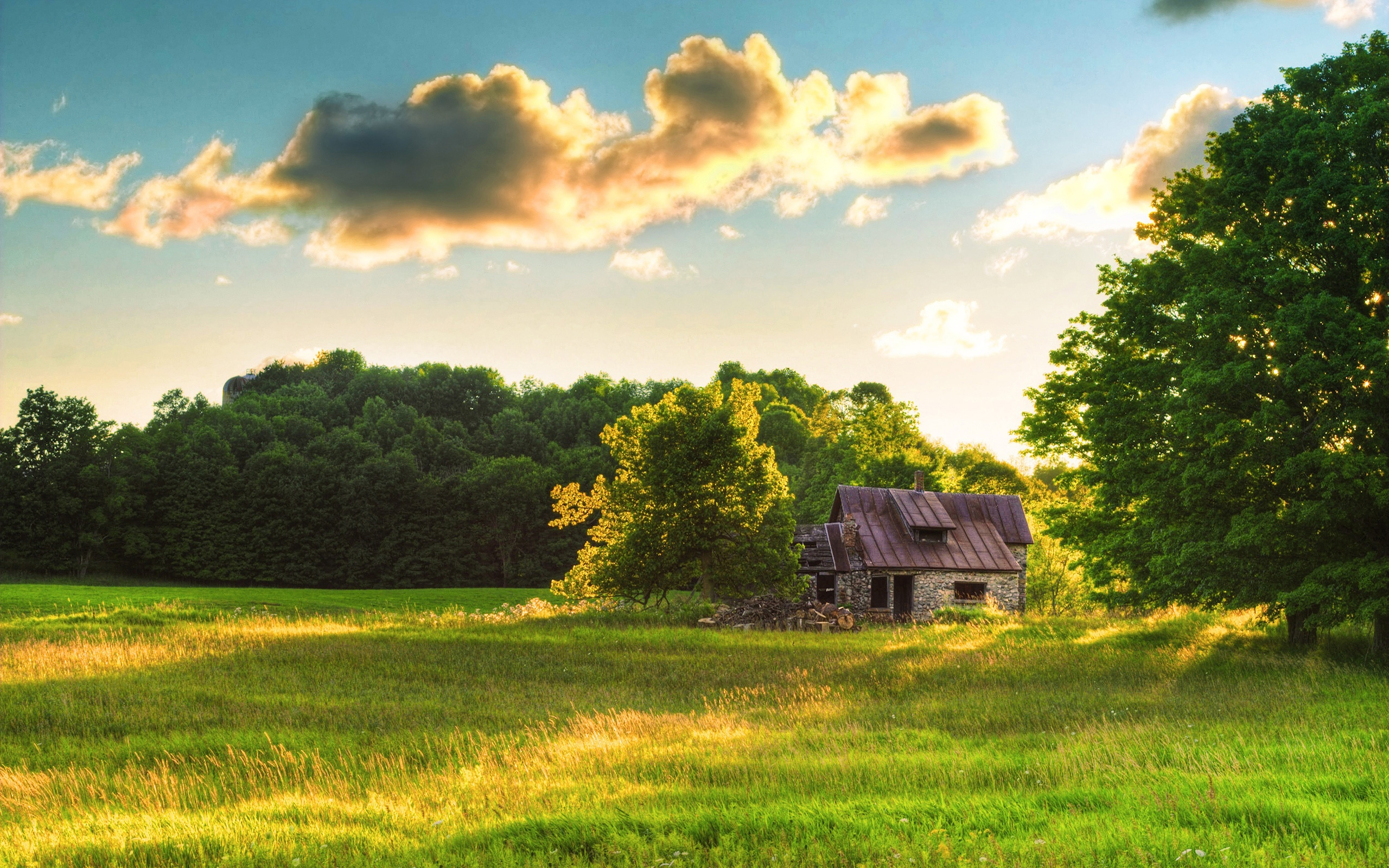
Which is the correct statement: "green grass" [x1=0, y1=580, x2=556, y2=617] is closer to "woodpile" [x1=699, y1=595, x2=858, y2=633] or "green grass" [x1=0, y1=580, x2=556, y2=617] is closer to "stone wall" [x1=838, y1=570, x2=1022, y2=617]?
"woodpile" [x1=699, y1=595, x2=858, y2=633]

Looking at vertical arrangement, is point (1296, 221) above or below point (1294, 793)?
above

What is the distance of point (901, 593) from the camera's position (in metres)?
43.3

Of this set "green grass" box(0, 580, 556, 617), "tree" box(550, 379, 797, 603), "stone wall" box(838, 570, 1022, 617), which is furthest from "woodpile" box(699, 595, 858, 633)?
"green grass" box(0, 580, 556, 617)

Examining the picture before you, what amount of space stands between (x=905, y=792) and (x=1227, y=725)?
620cm

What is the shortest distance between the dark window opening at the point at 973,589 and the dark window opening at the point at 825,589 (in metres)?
6.50

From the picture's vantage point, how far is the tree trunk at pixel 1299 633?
67.3ft

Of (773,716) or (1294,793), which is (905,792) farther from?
(773,716)

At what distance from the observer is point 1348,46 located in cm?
1912

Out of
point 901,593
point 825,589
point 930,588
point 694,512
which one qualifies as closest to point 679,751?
point 694,512


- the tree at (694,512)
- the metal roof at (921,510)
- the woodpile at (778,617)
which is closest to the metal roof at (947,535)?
the metal roof at (921,510)

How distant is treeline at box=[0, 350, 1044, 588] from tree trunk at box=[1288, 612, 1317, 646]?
3476cm

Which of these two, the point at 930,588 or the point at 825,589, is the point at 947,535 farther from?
the point at 825,589

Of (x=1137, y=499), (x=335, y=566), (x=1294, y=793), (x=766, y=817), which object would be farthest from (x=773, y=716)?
(x=335, y=566)

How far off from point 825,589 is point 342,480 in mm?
44489
